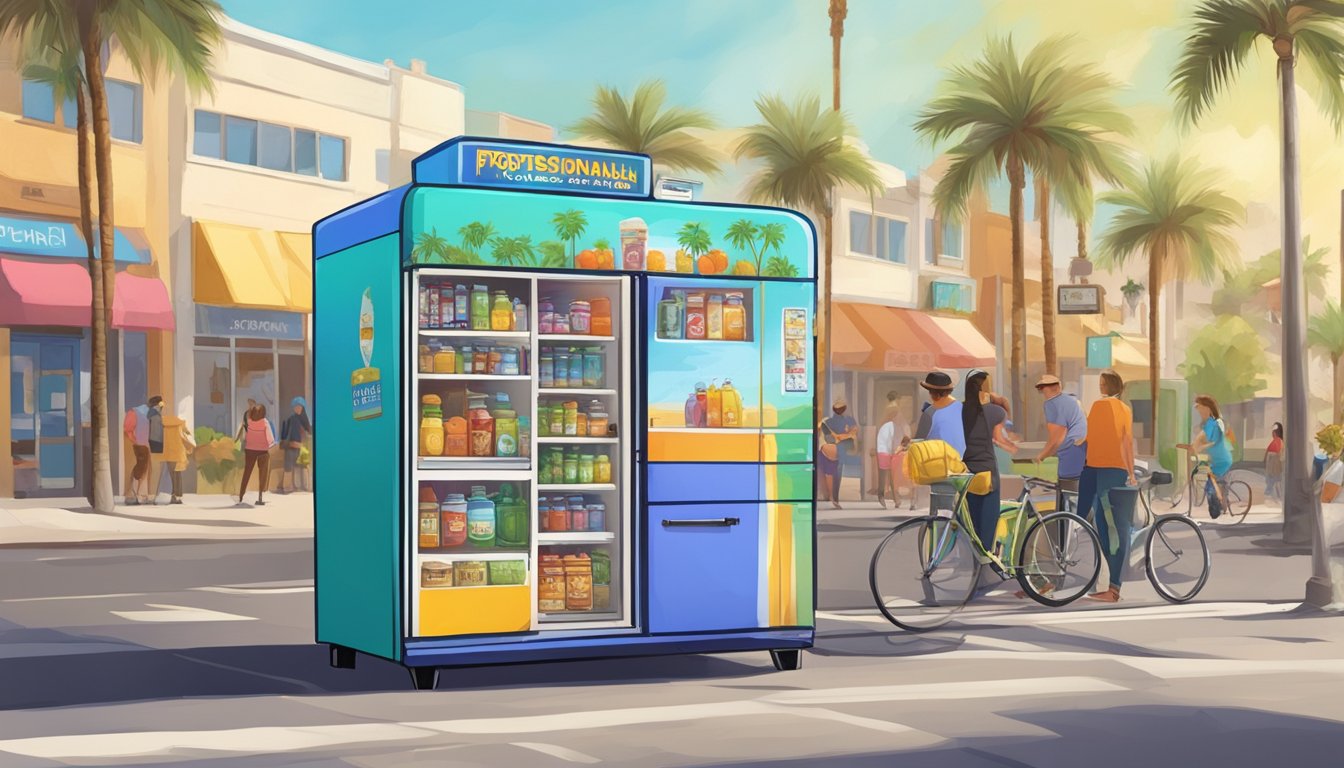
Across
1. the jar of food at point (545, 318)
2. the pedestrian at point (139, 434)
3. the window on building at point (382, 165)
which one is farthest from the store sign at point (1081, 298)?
the window on building at point (382, 165)

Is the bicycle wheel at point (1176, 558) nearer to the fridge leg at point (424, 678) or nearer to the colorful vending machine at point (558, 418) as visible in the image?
the colorful vending machine at point (558, 418)

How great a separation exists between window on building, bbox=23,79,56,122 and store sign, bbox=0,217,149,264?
2133 mm

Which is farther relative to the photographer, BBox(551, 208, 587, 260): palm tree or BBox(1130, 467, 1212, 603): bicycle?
BBox(1130, 467, 1212, 603): bicycle

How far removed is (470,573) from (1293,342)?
16.4 m

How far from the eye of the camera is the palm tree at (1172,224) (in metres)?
55.9

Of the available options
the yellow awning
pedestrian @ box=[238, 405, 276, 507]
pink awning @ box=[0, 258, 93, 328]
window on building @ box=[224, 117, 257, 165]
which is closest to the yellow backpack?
pedestrian @ box=[238, 405, 276, 507]

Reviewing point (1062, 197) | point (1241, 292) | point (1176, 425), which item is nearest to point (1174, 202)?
point (1176, 425)

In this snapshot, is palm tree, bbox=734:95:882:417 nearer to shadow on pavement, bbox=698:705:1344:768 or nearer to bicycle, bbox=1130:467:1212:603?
bicycle, bbox=1130:467:1212:603

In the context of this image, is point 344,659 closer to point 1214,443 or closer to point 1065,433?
point 1065,433

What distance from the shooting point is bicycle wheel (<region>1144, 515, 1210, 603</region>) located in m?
15.8

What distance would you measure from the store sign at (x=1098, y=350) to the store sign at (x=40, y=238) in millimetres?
30452

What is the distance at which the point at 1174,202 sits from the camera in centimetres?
5641

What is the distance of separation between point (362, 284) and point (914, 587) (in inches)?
189

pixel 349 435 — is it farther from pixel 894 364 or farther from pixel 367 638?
pixel 894 364
